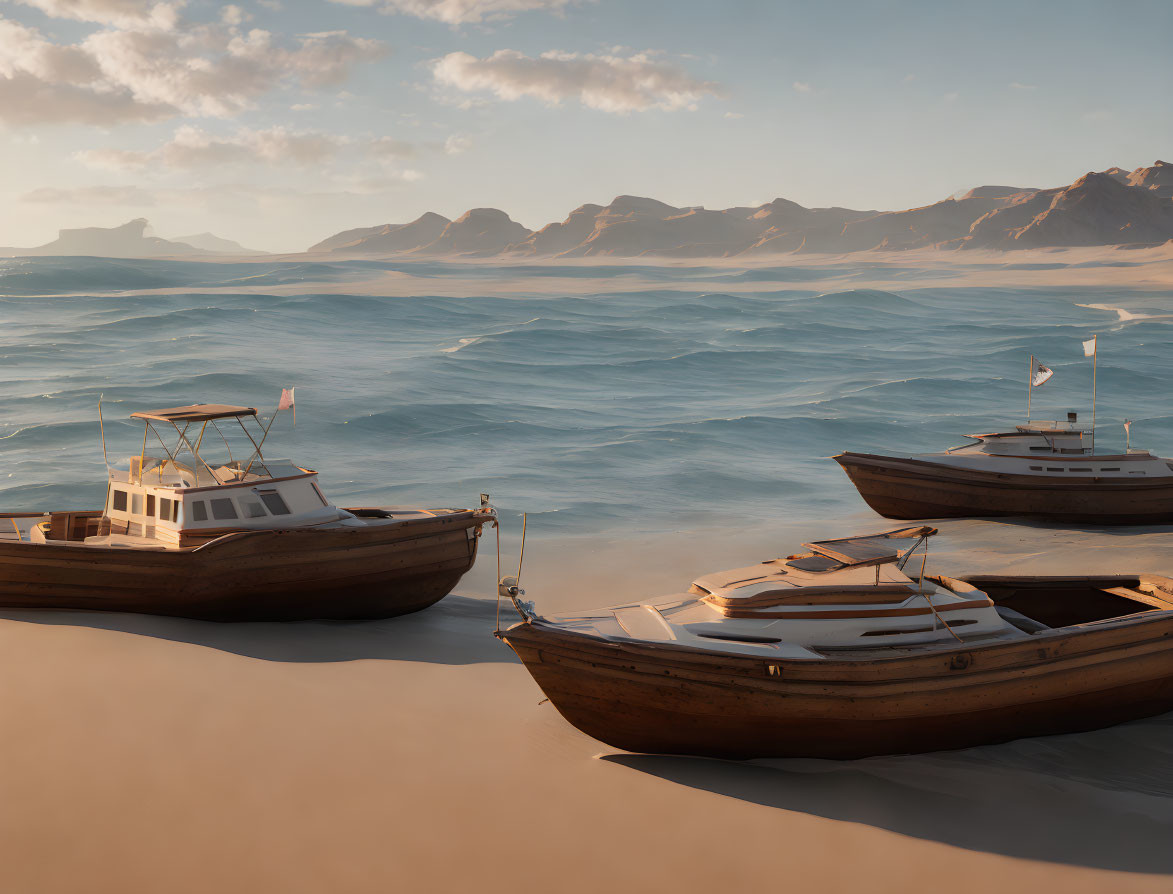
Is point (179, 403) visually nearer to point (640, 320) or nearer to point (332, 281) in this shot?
point (640, 320)

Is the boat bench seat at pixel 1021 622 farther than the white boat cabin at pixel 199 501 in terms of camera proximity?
No

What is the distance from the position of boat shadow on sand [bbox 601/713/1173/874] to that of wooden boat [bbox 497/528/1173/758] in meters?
0.20

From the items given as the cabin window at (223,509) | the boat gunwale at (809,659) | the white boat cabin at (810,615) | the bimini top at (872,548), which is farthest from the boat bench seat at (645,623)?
the cabin window at (223,509)

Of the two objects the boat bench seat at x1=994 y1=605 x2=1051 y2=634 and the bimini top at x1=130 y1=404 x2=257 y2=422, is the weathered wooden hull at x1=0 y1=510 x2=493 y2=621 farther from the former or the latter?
the boat bench seat at x1=994 y1=605 x2=1051 y2=634

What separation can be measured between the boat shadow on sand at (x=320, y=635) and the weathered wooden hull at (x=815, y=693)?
4351 mm

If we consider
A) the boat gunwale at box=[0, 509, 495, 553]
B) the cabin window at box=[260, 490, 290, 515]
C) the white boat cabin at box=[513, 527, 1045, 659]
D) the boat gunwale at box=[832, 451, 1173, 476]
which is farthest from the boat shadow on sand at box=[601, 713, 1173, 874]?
the boat gunwale at box=[832, 451, 1173, 476]

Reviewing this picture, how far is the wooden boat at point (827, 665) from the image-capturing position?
936 centimetres

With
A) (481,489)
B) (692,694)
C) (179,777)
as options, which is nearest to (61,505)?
(481,489)

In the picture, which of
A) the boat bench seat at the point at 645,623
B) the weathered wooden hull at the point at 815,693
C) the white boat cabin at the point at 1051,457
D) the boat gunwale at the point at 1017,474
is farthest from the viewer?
the white boat cabin at the point at 1051,457

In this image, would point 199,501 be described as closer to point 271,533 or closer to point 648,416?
point 271,533

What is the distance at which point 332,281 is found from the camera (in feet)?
452

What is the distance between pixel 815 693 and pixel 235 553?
9.88m

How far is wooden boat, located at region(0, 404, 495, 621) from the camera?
14.9m

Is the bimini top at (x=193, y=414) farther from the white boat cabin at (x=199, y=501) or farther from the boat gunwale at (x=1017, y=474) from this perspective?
the boat gunwale at (x=1017, y=474)
